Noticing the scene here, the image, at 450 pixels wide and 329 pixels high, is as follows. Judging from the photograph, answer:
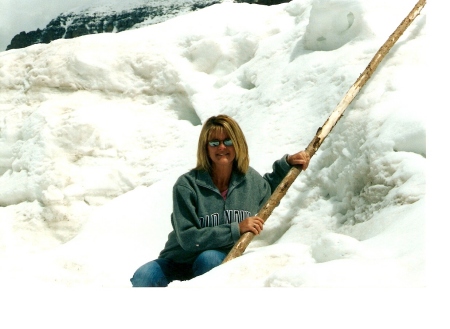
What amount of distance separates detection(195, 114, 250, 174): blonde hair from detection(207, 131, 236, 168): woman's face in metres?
0.02

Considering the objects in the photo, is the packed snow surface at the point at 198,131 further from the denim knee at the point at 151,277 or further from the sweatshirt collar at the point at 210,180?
the sweatshirt collar at the point at 210,180

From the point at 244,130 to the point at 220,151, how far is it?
5.01ft

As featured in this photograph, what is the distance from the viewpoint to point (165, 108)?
5090 mm

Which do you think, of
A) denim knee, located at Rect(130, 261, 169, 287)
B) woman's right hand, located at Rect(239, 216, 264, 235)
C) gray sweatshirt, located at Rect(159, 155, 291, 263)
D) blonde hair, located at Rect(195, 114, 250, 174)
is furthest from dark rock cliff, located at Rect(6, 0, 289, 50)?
woman's right hand, located at Rect(239, 216, 264, 235)

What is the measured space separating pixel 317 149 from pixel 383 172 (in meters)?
0.46

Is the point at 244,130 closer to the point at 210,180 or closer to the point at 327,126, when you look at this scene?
the point at 327,126

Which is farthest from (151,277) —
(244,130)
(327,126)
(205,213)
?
(244,130)

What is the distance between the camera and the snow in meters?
2.62

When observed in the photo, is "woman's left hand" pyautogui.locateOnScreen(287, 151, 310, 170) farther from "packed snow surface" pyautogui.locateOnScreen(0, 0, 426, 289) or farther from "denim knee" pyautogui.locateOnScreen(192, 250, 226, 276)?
"denim knee" pyautogui.locateOnScreen(192, 250, 226, 276)

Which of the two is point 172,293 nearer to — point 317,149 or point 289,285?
point 289,285

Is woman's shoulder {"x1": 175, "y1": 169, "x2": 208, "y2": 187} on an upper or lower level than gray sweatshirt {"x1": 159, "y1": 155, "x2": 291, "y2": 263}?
upper

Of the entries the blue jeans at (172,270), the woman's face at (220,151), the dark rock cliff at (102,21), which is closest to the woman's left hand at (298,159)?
the woman's face at (220,151)

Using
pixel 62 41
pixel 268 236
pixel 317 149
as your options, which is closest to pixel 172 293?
pixel 268 236

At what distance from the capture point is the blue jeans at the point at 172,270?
271 centimetres
